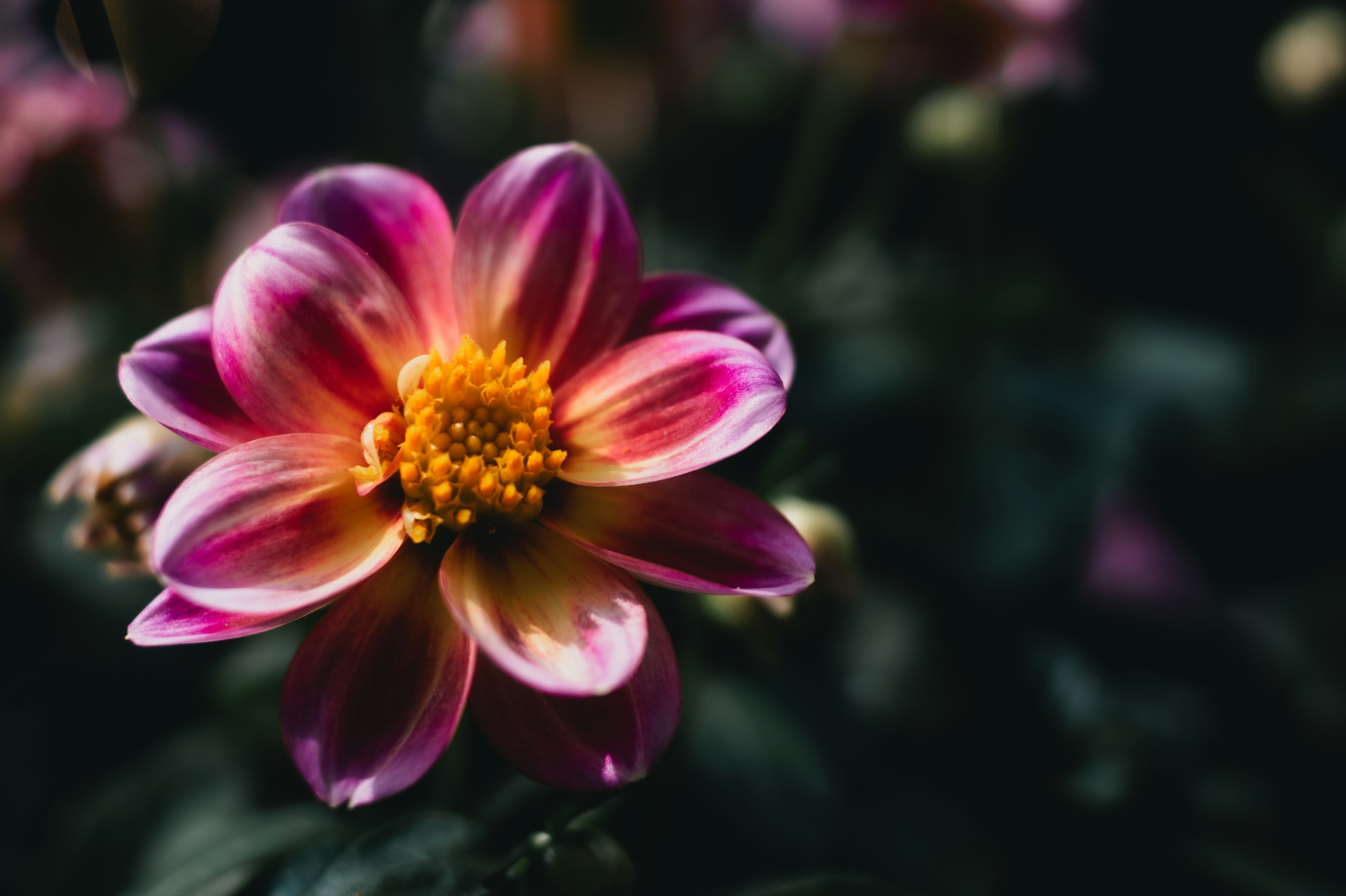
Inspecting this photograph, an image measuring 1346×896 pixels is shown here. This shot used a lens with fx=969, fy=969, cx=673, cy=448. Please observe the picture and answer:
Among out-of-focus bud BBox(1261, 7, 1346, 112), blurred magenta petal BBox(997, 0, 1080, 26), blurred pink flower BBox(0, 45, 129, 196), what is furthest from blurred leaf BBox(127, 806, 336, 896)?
out-of-focus bud BBox(1261, 7, 1346, 112)

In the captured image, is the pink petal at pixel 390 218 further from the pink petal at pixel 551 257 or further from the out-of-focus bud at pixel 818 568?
the out-of-focus bud at pixel 818 568

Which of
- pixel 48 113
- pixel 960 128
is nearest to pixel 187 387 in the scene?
pixel 48 113

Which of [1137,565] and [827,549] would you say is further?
[1137,565]

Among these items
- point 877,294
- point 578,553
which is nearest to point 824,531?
point 578,553

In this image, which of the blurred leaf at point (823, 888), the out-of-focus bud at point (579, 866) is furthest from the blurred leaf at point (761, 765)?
the out-of-focus bud at point (579, 866)

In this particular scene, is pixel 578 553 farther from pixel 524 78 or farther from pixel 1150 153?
pixel 1150 153

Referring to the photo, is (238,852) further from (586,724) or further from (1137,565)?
(1137,565)
